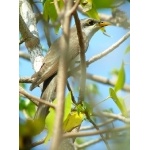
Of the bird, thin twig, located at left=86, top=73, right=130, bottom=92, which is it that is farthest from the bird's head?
thin twig, located at left=86, top=73, right=130, bottom=92

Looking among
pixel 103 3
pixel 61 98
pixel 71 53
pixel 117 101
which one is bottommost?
pixel 117 101

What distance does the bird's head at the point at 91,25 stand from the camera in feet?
4.16

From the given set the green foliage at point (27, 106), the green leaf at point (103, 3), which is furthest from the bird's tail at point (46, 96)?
the green leaf at point (103, 3)

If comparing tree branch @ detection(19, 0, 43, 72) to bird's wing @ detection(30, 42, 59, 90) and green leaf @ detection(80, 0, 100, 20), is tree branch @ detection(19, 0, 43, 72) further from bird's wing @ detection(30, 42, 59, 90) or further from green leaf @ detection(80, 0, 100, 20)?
green leaf @ detection(80, 0, 100, 20)

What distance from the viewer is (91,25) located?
1288 mm

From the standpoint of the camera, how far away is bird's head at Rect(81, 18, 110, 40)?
4.16ft

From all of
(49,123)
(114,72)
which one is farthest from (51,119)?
(114,72)

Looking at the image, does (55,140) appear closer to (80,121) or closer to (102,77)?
(80,121)

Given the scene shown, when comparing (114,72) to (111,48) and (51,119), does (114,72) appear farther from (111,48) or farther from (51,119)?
(51,119)

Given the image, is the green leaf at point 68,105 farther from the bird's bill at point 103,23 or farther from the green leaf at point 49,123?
the bird's bill at point 103,23
